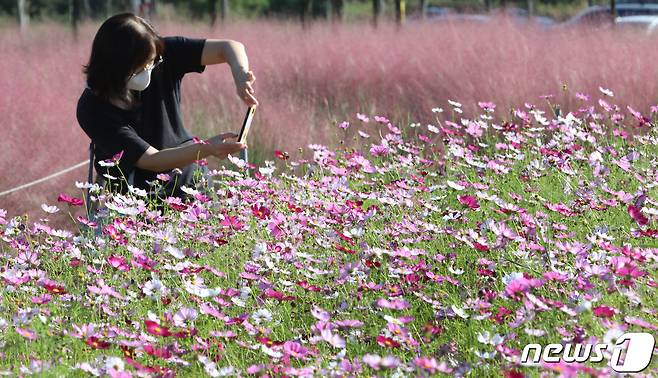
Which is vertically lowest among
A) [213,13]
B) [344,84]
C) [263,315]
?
[213,13]

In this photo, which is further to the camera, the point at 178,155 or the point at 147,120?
the point at 147,120

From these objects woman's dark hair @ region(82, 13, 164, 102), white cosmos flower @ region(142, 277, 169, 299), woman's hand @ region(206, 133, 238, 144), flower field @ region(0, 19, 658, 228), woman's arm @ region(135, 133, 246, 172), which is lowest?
flower field @ region(0, 19, 658, 228)

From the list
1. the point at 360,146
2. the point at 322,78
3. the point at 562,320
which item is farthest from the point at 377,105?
the point at 562,320

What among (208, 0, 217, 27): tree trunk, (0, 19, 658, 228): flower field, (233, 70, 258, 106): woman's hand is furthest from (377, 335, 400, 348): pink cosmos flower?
(208, 0, 217, 27): tree trunk

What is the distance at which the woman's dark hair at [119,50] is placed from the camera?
4.19 metres

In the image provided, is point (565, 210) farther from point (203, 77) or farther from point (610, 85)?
point (203, 77)

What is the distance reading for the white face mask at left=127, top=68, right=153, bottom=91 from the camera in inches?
169

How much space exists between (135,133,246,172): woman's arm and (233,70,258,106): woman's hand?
10.2 inches

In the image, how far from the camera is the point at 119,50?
419cm

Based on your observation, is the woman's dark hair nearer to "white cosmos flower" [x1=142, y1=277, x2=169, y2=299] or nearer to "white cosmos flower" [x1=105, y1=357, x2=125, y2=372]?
"white cosmos flower" [x1=142, y1=277, x2=169, y2=299]

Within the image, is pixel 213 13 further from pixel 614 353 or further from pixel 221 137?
pixel 614 353

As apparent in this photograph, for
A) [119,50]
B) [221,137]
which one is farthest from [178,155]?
[119,50]

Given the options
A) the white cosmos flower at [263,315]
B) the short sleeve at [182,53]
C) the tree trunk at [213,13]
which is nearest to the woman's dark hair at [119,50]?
the short sleeve at [182,53]

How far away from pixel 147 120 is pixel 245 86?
52 cm
